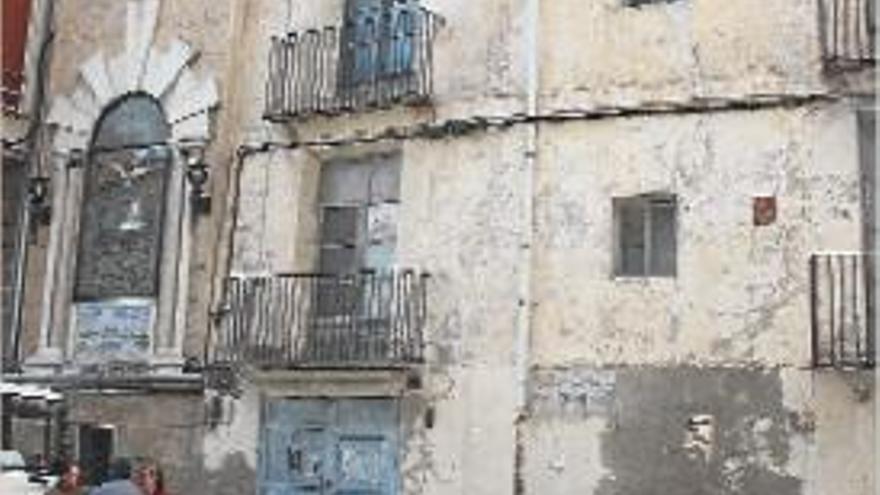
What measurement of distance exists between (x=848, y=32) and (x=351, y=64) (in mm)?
6083

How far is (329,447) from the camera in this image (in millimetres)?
18391

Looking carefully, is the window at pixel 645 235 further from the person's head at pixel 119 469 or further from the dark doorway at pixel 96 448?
the dark doorway at pixel 96 448

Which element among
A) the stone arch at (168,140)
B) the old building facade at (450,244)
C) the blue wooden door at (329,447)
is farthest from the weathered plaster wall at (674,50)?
the stone arch at (168,140)

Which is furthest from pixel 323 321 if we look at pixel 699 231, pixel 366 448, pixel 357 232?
pixel 699 231

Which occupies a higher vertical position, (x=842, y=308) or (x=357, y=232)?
(x=357, y=232)

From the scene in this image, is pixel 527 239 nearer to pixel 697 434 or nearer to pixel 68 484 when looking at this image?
pixel 697 434

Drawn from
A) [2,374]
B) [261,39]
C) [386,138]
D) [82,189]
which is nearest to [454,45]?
[386,138]

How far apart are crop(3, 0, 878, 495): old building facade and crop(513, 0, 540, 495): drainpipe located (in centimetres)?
3

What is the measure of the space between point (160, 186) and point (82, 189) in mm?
1300

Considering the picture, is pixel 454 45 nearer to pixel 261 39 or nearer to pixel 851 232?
pixel 261 39

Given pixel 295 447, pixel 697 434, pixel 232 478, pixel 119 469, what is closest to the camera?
pixel 697 434

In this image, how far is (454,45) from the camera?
731 inches

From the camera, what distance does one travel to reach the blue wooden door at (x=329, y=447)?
709 inches

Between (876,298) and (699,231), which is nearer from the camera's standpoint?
(876,298)
